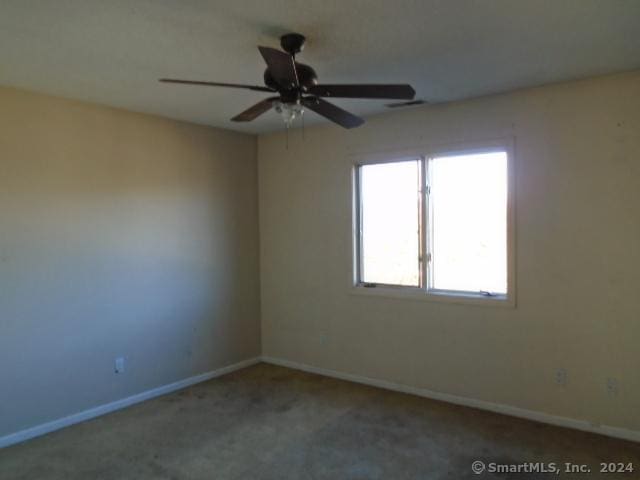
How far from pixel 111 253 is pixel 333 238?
2037 mm

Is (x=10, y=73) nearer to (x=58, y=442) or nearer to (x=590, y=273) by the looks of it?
(x=58, y=442)

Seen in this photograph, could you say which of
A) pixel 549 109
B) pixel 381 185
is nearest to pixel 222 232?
pixel 381 185

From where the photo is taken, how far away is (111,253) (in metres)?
3.78

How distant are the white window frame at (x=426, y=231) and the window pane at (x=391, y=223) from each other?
6cm

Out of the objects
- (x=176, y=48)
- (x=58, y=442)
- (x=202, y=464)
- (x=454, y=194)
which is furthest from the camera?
(x=454, y=194)

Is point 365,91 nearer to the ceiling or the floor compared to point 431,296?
nearer to the ceiling

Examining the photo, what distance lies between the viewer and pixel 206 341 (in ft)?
14.9

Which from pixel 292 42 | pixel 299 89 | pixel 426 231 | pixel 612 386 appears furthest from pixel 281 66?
pixel 612 386

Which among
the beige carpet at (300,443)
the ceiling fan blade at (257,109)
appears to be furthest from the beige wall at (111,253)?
the ceiling fan blade at (257,109)

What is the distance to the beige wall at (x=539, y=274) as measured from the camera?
3102 millimetres

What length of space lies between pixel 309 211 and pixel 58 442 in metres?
2.89

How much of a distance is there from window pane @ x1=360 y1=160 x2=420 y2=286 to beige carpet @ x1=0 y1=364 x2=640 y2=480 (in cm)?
114

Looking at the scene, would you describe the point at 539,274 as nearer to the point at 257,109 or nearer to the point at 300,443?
the point at 300,443

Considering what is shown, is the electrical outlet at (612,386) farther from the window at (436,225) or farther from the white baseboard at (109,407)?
the white baseboard at (109,407)
